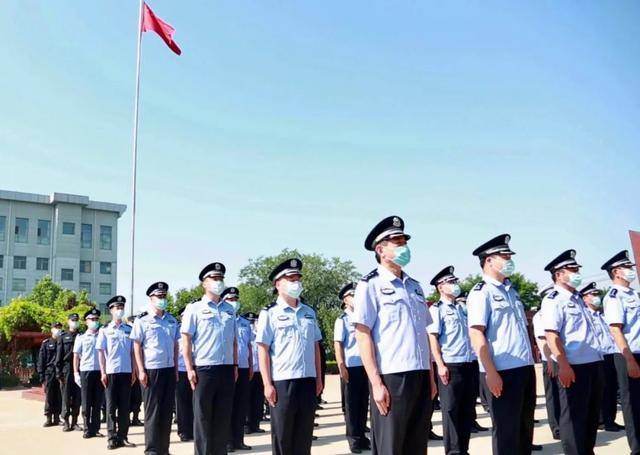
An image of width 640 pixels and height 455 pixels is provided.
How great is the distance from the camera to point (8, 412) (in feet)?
49.8

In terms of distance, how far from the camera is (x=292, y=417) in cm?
533

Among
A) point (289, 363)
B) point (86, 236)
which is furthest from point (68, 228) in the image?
point (289, 363)

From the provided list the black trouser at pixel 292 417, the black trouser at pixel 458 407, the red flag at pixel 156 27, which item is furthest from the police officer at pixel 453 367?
the red flag at pixel 156 27

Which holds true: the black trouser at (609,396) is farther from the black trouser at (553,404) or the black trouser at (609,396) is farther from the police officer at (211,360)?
the police officer at (211,360)

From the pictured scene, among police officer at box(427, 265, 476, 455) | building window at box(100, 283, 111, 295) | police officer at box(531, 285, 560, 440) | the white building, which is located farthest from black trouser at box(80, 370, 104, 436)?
building window at box(100, 283, 111, 295)

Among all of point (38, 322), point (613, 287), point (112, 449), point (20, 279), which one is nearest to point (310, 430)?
point (613, 287)

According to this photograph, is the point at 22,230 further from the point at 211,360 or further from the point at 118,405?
the point at 211,360

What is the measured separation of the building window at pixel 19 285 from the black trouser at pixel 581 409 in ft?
191

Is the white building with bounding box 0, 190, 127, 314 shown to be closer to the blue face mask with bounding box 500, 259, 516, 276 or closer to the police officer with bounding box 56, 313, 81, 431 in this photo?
the police officer with bounding box 56, 313, 81, 431

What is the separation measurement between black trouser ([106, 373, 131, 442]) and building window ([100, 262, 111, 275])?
52682 millimetres

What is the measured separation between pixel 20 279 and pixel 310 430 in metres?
57.3

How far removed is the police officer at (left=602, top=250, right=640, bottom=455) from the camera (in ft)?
19.5

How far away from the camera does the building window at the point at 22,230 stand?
55.2m

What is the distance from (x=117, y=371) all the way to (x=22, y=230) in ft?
171
